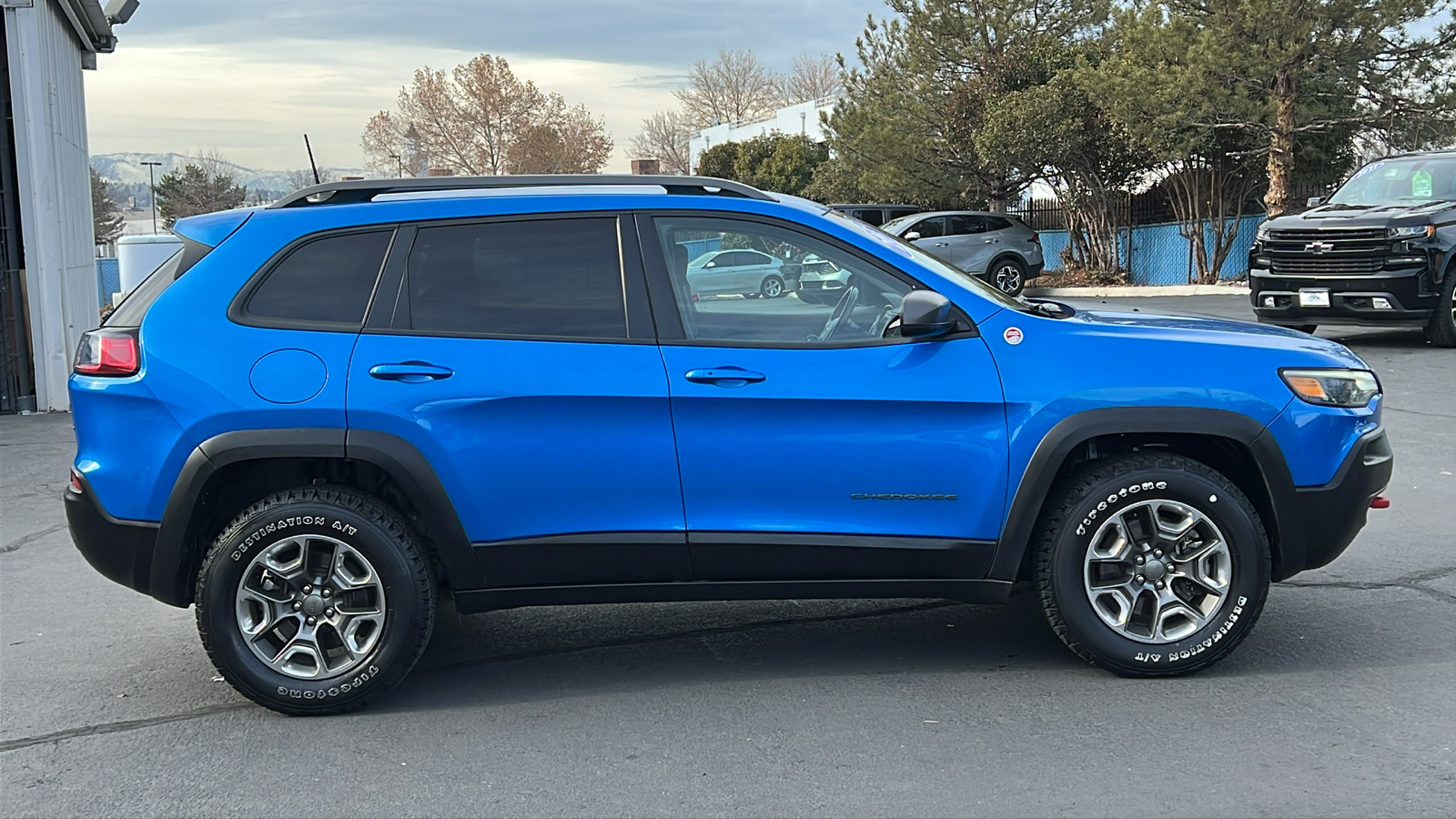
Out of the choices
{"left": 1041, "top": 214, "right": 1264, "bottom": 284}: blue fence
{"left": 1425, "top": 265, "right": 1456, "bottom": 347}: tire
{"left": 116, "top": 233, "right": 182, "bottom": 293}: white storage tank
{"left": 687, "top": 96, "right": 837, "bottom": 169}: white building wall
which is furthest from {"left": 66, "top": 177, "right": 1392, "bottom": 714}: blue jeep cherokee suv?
{"left": 687, "top": 96, "right": 837, "bottom": 169}: white building wall

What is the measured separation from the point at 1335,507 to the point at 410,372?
3.19 m

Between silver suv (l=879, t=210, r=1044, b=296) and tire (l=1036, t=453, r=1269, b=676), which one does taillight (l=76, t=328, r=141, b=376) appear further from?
silver suv (l=879, t=210, r=1044, b=296)

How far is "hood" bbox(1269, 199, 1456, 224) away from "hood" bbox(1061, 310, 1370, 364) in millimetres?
9444

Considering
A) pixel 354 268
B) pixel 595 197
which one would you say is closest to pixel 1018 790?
pixel 595 197

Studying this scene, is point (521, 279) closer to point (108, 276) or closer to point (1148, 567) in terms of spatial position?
point (1148, 567)

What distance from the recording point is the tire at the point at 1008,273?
1059 inches

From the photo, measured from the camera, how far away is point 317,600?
4496 mm

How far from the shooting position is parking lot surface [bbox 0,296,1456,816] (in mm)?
3773

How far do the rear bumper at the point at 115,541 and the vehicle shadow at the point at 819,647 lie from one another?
0.93 metres

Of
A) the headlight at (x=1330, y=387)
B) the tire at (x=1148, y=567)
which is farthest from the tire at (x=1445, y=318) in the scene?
the tire at (x=1148, y=567)

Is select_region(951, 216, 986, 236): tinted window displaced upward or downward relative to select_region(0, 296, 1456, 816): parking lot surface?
upward

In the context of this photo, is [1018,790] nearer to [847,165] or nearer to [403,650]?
[403,650]

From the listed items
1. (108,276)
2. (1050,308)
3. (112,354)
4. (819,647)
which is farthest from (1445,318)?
(108,276)

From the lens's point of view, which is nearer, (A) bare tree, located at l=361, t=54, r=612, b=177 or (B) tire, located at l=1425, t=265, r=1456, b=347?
(B) tire, located at l=1425, t=265, r=1456, b=347
